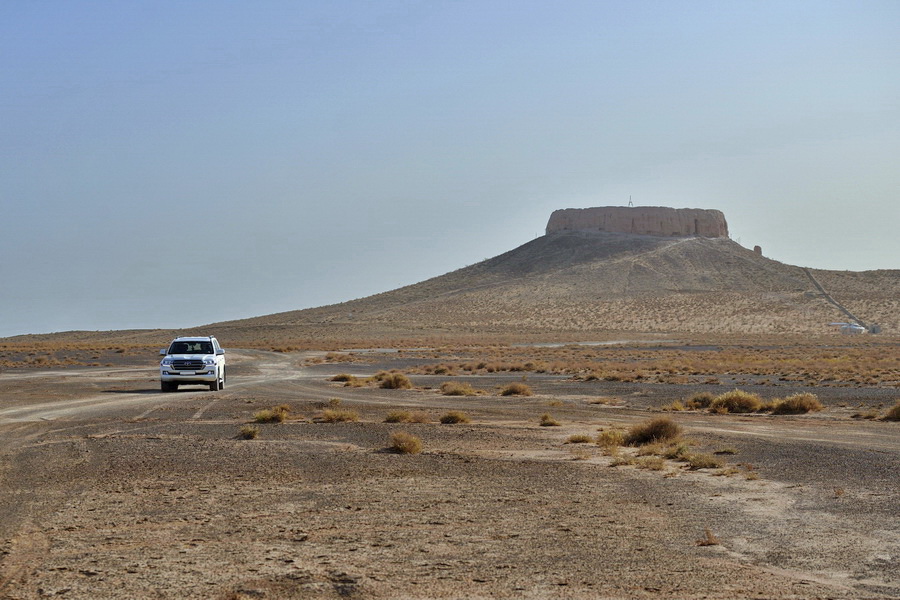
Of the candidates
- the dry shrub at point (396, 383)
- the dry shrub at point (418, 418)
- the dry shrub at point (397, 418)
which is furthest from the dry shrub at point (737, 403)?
the dry shrub at point (396, 383)

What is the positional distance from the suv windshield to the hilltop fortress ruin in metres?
142

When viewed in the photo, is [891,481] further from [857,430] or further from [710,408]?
[710,408]

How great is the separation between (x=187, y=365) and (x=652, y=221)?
146 m

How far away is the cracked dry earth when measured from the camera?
9.00 m

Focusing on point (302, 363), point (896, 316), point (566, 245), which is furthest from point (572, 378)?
point (566, 245)

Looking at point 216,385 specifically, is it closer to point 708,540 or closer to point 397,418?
point 397,418

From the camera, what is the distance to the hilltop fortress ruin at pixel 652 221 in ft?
575

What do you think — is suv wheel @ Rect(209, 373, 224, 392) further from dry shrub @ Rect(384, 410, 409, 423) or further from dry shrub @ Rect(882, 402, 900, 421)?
dry shrub @ Rect(882, 402, 900, 421)

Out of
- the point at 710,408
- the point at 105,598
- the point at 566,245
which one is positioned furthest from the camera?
the point at 566,245

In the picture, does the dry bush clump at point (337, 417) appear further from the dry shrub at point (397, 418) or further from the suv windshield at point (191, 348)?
the suv windshield at point (191, 348)

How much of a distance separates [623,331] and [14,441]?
10132 cm

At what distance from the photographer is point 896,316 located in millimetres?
124562

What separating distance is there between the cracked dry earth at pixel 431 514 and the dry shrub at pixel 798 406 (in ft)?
16.1

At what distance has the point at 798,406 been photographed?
29.2 metres
